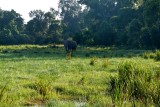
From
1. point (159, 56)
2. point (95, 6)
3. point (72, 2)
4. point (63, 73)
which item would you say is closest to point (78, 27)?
point (95, 6)

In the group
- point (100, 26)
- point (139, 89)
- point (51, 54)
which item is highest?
point (100, 26)

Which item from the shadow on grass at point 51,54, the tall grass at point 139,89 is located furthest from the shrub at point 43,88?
the shadow on grass at point 51,54

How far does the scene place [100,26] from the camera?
62.0 metres

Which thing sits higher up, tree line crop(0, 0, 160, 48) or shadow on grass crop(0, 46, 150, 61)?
tree line crop(0, 0, 160, 48)

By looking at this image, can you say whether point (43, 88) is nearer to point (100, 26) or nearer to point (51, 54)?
point (51, 54)

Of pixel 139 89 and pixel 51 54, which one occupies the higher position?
pixel 139 89

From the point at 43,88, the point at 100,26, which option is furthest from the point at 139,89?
the point at 100,26

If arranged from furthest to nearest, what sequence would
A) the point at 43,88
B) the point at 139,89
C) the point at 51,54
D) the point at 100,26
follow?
the point at 100,26 < the point at 51,54 < the point at 43,88 < the point at 139,89

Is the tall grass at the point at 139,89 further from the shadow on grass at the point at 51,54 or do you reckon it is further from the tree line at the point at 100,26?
the tree line at the point at 100,26

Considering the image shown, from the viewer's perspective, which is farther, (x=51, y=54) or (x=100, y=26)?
(x=100, y=26)

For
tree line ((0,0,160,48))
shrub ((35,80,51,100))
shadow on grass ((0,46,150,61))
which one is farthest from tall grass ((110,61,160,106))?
tree line ((0,0,160,48))

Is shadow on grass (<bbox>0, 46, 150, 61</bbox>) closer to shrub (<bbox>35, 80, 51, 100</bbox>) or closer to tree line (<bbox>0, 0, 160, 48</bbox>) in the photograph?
tree line (<bbox>0, 0, 160, 48</bbox>)

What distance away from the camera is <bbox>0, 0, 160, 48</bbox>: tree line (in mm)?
45969

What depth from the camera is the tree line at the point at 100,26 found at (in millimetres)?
45969
